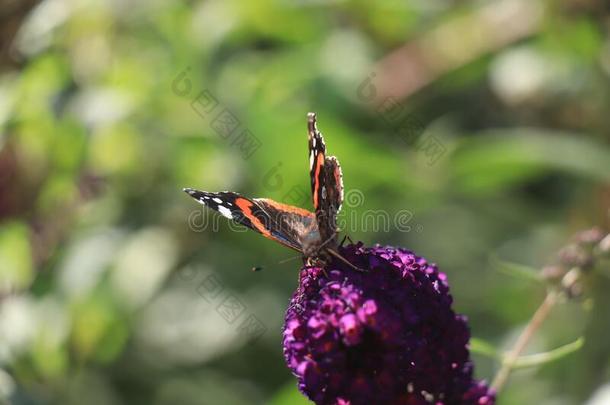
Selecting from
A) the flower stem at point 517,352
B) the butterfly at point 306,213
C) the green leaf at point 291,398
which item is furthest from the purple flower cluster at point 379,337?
the green leaf at point 291,398

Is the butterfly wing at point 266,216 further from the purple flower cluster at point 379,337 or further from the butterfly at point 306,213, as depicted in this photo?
the purple flower cluster at point 379,337

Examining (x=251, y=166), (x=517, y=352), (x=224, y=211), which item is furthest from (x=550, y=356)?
(x=251, y=166)

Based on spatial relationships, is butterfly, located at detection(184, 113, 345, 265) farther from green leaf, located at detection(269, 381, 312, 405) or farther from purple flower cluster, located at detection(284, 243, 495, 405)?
green leaf, located at detection(269, 381, 312, 405)

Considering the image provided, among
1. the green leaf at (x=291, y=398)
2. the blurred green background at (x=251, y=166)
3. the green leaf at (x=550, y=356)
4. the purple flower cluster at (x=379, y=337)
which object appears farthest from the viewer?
the blurred green background at (x=251, y=166)

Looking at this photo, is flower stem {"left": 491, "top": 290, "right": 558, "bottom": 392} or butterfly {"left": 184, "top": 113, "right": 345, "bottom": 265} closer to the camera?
butterfly {"left": 184, "top": 113, "right": 345, "bottom": 265}

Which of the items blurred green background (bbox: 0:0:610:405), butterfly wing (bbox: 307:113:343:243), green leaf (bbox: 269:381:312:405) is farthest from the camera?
blurred green background (bbox: 0:0:610:405)

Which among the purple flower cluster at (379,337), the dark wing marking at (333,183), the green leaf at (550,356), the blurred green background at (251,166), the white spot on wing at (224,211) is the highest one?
the blurred green background at (251,166)

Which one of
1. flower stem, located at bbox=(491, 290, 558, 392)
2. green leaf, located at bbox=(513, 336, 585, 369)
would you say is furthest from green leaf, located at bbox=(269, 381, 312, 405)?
green leaf, located at bbox=(513, 336, 585, 369)

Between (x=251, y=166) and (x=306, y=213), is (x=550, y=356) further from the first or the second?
(x=251, y=166)
